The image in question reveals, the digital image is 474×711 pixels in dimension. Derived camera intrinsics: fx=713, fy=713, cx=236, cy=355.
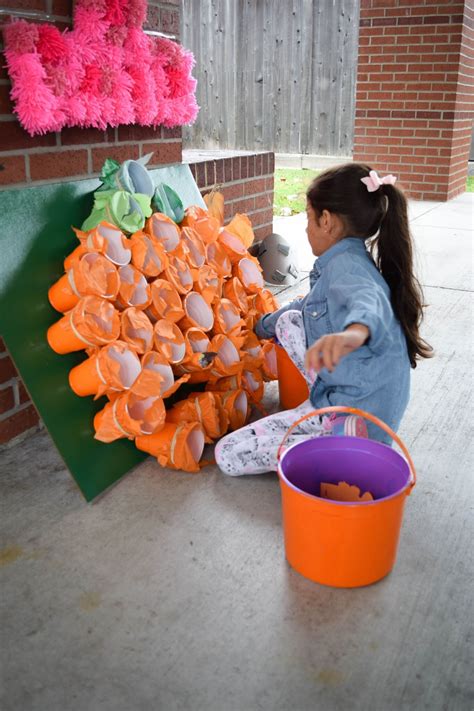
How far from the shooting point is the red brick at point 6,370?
248 centimetres

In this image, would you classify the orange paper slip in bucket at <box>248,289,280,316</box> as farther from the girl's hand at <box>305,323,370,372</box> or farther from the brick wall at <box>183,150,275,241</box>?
the girl's hand at <box>305,323,370,372</box>

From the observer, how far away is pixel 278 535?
208 centimetres

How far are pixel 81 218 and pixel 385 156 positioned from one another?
254 inches

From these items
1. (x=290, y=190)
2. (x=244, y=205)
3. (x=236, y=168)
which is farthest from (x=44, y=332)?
(x=290, y=190)

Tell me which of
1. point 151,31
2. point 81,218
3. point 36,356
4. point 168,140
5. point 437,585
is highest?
point 151,31

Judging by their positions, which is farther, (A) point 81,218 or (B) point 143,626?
(A) point 81,218

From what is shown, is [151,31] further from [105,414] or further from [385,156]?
[385,156]

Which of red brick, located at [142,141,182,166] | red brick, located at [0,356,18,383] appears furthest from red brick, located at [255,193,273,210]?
red brick, located at [0,356,18,383]

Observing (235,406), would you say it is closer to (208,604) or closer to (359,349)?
(359,349)

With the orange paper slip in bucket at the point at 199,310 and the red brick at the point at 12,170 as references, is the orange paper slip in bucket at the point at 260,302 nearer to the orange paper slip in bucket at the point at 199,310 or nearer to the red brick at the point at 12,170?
the orange paper slip in bucket at the point at 199,310

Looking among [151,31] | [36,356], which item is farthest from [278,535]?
[151,31]

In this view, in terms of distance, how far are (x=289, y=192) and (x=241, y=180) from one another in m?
4.49

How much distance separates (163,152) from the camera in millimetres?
3189

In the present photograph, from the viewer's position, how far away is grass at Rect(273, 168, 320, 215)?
24.7 ft
